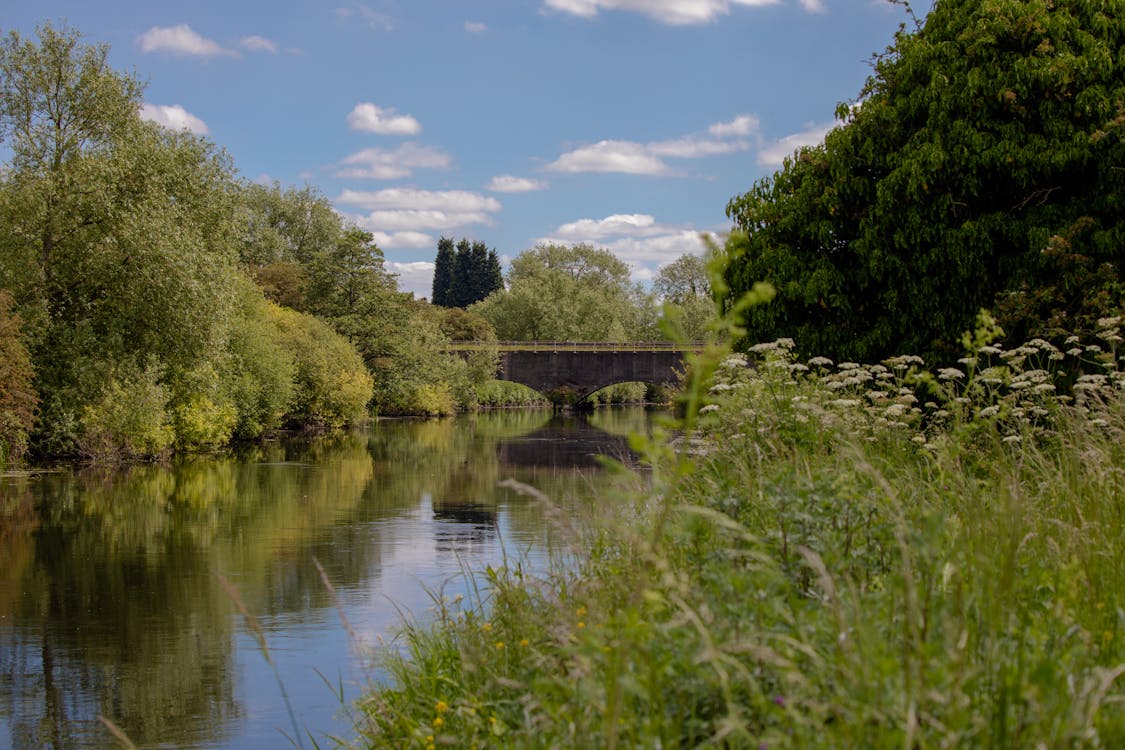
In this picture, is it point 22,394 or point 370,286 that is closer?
point 22,394

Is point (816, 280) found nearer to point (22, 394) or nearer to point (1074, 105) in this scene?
point (1074, 105)

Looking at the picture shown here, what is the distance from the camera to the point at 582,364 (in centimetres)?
6091

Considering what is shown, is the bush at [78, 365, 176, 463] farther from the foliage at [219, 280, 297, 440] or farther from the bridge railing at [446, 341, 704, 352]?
the bridge railing at [446, 341, 704, 352]

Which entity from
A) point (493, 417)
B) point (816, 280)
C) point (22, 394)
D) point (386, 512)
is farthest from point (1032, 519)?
point (493, 417)

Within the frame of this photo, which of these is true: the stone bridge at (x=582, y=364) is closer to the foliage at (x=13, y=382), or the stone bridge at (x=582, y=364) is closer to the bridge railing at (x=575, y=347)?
the bridge railing at (x=575, y=347)

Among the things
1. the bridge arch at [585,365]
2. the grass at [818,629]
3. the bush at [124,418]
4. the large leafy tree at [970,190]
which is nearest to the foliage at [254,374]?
the bush at [124,418]

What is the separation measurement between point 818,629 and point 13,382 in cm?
2330

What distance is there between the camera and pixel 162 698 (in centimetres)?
930

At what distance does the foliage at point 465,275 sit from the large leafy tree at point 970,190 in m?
91.9

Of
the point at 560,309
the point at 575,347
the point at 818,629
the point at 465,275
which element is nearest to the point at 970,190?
the point at 818,629

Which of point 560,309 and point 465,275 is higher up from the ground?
point 465,275

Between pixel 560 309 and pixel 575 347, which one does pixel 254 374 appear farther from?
pixel 560 309

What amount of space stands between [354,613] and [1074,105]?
1173 cm

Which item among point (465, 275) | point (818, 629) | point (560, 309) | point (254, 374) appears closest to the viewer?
point (818, 629)
